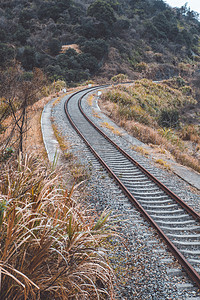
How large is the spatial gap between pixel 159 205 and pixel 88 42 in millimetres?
43149

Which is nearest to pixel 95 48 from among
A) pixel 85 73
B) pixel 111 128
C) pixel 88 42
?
pixel 88 42

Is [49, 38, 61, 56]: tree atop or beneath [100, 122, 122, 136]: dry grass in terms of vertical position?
atop

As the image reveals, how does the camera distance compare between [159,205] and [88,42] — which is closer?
[159,205]

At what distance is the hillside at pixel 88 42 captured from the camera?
123 ft

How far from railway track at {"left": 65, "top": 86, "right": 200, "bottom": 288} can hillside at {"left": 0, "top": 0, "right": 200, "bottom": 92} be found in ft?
89.6

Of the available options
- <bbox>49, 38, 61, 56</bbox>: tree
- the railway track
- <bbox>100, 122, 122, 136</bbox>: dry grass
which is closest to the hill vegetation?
<bbox>49, 38, 61, 56</bbox>: tree

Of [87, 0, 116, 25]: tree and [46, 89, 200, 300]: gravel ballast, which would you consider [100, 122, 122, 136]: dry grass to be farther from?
[87, 0, 116, 25]: tree

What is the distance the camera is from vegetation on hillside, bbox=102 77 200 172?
12.7 m

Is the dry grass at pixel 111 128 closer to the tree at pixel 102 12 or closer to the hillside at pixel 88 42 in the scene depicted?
the hillside at pixel 88 42

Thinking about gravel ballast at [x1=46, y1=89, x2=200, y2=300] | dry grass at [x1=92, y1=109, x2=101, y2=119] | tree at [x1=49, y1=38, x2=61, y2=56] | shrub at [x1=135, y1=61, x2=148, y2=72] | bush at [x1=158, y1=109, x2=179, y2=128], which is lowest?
gravel ballast at [x1=46, y1=89, x2=200, y2=300]

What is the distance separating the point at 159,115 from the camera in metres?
21.5

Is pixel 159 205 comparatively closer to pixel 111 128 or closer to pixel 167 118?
pixel 111 128

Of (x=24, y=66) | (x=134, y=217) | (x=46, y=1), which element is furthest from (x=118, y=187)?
(x=46, y=1)

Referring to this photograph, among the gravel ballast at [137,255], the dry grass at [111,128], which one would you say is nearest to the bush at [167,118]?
the dry grass at [111,128]
